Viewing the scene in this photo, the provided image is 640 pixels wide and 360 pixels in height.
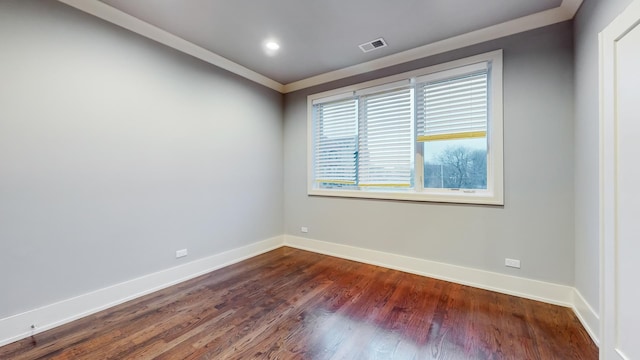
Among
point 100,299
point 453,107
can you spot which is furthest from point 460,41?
point 100,299

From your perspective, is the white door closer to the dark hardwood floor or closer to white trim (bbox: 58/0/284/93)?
the dark hardwood floor

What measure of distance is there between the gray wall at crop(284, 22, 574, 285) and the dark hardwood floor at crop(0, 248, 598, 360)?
0.41 meters

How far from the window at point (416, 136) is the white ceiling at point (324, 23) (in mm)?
304

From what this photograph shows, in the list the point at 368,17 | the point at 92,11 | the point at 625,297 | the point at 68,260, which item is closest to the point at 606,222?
the point at 625,297

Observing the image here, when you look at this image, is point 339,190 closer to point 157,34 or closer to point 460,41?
point 460,41

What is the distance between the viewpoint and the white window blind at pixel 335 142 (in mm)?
3839

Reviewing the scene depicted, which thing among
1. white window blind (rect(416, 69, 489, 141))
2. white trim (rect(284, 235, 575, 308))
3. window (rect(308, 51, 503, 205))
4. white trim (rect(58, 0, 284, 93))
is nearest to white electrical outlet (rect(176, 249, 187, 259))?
white trim (rect(284, 235, 575, 308))

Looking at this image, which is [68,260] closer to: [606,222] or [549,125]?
[606,222]

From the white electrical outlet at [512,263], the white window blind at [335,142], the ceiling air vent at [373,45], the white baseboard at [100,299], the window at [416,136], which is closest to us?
the white baseboard at [100,299]

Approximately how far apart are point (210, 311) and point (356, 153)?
8.85 feet

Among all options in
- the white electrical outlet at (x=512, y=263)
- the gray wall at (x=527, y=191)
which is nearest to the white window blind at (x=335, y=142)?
the gray wall at (x=527, y=191)

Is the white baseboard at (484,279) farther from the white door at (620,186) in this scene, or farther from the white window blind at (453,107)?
the white window blind at (453,107)

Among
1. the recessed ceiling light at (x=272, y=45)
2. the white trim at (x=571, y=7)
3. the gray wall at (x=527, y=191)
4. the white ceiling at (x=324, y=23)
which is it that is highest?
the recessed ceiling light at (x=272, y=45)

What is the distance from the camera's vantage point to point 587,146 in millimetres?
2006
